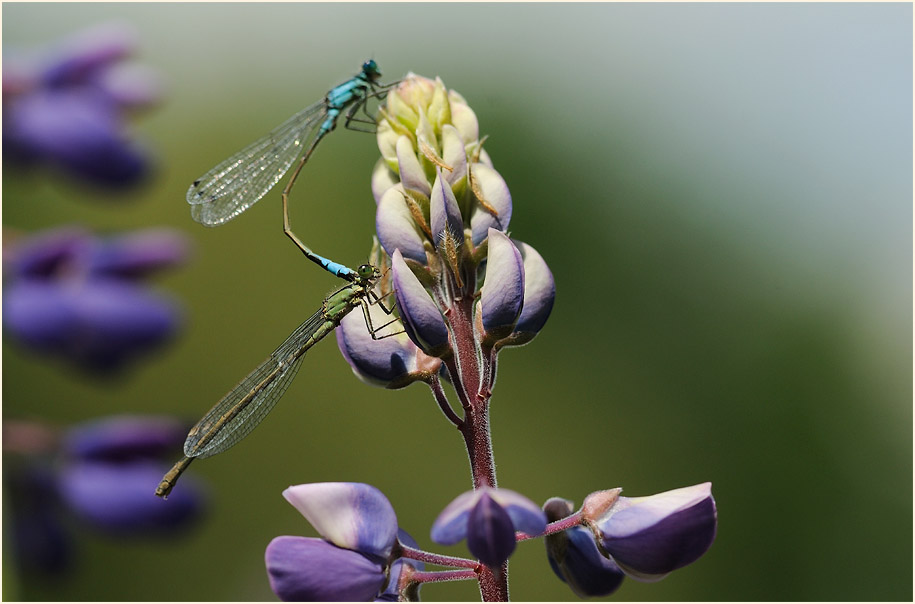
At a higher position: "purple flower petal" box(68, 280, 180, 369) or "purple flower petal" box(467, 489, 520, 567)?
"purple flower petal" box(68, 280, 180, 369)

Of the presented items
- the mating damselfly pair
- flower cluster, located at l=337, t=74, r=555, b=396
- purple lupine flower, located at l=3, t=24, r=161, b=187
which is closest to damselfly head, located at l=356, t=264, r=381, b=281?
the mating damselfly pair

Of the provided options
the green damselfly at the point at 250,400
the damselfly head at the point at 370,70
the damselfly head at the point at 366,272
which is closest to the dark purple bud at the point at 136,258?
the damselfly head at the point at 370,70

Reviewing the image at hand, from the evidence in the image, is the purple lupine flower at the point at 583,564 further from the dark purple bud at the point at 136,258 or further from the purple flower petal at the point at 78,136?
the purple flower petal at the point at 78,136

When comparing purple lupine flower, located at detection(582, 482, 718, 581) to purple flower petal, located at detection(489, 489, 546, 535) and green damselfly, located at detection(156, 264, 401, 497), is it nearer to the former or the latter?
purple flower petal, located at detection(489, 489, 546, 535)

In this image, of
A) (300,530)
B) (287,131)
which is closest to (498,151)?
(300,530)

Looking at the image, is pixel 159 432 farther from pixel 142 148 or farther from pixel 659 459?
pixel 659 459

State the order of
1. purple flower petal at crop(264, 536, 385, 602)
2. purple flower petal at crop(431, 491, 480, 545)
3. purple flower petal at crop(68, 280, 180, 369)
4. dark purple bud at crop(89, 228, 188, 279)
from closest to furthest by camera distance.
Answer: purple flower petal at crop(431, 491, 480, 545) → purple flower petal at crop(264, 536, 385, 602) → purple flower petal at crop(68, 280, 180, 369) → dark purple bud at crop(89, 228, 188, 279)

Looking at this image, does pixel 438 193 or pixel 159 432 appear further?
pixel 159 432

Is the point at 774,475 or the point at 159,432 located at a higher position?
the point at 159,432
